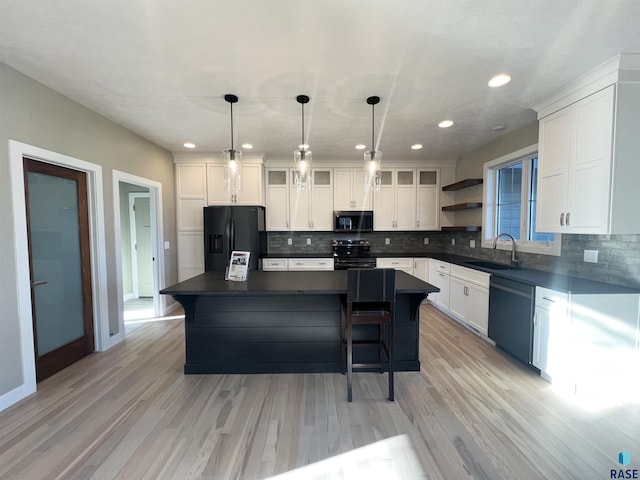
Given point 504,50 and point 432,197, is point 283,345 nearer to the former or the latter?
point 504,50

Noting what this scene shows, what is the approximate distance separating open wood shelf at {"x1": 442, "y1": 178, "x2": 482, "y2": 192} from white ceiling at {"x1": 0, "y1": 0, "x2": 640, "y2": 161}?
1.14 meters

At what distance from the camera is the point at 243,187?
15.5 feet

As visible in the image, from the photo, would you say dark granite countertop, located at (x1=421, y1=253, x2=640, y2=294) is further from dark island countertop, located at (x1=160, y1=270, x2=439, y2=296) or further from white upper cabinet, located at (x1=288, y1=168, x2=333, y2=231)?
white upper cabinet, located at (x1=288, y1=168, x2=333, y2=231)

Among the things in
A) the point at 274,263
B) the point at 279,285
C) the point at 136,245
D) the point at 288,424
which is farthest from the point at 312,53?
the point at 136,245

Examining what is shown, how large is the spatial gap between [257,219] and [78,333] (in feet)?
8.40

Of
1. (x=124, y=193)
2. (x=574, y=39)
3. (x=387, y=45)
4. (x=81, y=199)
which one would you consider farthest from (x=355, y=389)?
(x=124, y=193)

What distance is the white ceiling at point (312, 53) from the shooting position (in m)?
1.57

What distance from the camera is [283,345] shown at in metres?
→ 2.64

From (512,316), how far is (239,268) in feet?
9.06

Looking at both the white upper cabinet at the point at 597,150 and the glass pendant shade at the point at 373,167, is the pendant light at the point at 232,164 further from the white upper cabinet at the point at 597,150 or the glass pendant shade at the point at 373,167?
the white upper cabinet at the point at 597,150

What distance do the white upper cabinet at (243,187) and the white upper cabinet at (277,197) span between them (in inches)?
11.7

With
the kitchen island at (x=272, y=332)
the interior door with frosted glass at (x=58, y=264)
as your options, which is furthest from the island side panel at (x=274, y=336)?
the interior door with frosted glass at (x=58, y=264)

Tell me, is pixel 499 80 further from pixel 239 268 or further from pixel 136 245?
pixel 136 245

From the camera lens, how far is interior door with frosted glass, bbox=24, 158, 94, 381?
2465mm
